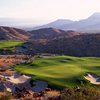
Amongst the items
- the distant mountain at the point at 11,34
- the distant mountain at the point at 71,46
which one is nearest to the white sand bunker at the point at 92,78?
the distant mountain at the point at 71,46

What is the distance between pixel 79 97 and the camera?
17.4m

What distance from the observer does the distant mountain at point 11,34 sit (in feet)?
283

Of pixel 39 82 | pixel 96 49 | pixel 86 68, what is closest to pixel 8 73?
pixel 39 82

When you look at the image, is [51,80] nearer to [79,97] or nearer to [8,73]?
[8,73]

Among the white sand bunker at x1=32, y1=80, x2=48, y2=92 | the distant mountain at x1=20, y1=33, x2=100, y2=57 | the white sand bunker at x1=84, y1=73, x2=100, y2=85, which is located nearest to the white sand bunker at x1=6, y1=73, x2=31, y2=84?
the white sand bunker at x1=32, y1=80, x2=48, y2=92

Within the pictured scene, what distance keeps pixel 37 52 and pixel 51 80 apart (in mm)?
29101

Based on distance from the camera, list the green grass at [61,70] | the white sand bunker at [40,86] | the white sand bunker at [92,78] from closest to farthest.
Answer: the white sand bunker at [40,86], the green grass at [61,70], the white sand bunker at [92,78]

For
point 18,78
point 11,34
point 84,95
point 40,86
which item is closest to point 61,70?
point 18,78

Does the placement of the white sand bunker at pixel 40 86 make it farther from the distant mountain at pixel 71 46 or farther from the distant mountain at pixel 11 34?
the distant mountain at pixel 11 34

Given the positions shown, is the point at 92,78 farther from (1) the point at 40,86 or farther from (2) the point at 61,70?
(1) the point at 40,86

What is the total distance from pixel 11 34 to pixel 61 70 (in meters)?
62.5

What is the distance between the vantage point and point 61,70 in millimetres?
32312

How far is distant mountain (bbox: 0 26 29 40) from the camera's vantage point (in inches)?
3393

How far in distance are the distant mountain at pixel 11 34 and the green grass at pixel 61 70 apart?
47421mm
